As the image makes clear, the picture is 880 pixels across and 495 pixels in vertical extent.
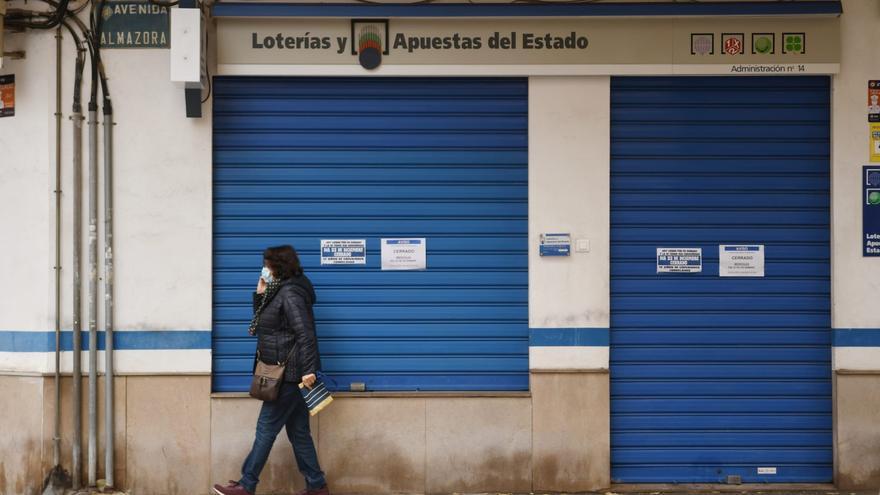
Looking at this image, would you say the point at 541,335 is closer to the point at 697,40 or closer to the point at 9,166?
the point at 697,40

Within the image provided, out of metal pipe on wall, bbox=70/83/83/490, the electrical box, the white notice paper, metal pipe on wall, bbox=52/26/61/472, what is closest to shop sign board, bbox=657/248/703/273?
the white notice paper

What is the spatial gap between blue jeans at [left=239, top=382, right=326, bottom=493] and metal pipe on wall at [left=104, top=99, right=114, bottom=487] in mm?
1201

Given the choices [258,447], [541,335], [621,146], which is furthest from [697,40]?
[258,447]

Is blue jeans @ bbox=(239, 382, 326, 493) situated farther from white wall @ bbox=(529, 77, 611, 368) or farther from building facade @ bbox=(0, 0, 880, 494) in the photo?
white wall @ bbox=(529, 77, 611, 368)

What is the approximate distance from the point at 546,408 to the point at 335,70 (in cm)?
334

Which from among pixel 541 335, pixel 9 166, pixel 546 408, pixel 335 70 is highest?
pixel 335 70

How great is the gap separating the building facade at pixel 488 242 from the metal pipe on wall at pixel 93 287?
93mm

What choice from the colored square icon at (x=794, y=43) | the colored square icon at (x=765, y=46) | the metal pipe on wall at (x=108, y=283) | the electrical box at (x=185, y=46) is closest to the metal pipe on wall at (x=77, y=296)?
the metal pipe on wall at (x=108, y=283)

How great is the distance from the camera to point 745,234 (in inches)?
315

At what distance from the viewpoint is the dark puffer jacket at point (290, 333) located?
280 inches

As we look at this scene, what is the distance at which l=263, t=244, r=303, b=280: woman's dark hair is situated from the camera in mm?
7156

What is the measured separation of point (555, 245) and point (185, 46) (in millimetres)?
3394

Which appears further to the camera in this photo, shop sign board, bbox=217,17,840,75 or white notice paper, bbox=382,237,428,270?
white notice paper, bbox=382,237,428,270

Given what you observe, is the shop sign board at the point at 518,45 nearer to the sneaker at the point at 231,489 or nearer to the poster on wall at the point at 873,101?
the poster on wall at the point at 873,101
